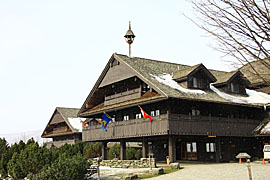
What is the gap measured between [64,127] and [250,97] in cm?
3412

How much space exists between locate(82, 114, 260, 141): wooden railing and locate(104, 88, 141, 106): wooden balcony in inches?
99.9

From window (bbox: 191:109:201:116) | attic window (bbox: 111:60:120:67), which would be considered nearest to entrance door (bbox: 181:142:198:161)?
window (bbox: 191:109:201:116)

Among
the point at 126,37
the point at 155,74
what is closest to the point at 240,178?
the point at 155,74

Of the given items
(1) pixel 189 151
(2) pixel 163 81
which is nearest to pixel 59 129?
(1) pixel 189 151

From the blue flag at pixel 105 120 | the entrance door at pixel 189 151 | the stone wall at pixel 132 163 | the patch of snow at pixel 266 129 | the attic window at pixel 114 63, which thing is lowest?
the stone wall at pixel 132 163

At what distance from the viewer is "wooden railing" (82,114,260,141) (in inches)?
1061

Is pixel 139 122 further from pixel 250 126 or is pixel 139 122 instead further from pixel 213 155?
pixel 250 126

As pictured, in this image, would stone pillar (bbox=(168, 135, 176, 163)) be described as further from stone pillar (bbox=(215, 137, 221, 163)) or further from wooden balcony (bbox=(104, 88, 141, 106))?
wooden balcony (bbox=(104, 88, 141, 106))

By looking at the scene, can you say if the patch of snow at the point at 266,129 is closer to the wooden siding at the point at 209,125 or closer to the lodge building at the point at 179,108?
the lodge building at the point at 179,108

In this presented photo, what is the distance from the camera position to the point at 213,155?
3120 cm

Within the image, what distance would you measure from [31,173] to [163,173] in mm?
8679

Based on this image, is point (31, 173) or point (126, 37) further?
point (126, 37)

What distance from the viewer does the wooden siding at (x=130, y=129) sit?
89.3 ft

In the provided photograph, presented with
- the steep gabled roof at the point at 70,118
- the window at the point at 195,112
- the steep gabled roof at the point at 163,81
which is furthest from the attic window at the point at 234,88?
the steep gabled roof at the point at 70,118
